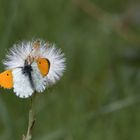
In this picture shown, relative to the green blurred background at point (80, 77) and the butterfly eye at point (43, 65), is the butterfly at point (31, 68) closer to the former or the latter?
the butterfly eye at point (43, 65)

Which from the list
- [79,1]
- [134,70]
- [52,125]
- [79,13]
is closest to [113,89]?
[134,70]

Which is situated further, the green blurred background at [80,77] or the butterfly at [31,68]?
the green blurred background at [80,77]

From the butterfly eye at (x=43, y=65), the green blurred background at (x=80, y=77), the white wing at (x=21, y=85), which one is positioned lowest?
the white wing at (x=21, y=85)

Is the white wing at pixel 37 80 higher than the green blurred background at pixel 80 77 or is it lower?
lower

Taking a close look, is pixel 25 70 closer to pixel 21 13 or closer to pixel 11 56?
pixel 11 56

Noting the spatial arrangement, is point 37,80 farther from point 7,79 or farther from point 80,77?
point 80,77

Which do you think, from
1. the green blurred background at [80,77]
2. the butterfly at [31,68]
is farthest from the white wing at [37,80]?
the green blurred background at [80,77]

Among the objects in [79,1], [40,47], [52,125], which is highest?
[79,1]
